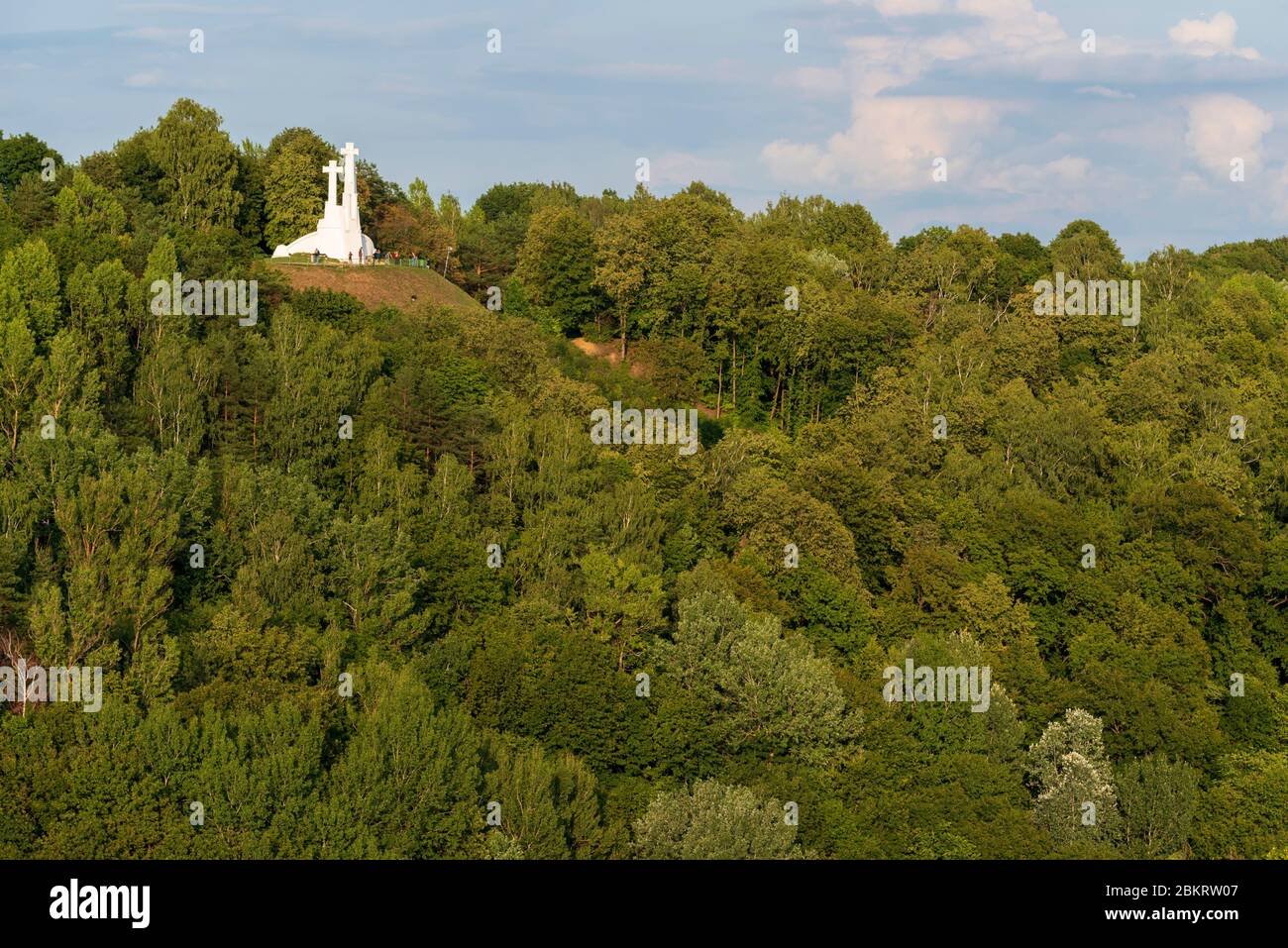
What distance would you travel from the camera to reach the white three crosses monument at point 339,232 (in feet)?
369

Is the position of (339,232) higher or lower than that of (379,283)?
higher

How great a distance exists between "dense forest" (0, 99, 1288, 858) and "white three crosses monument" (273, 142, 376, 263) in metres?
2.49

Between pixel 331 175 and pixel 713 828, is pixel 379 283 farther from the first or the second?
pixel 713 828

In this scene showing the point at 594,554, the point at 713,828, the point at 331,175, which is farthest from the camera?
the point at 331,175

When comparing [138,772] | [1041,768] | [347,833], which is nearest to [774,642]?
[1041,768]

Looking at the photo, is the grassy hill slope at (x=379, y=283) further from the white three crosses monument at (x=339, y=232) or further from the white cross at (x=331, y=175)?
the white cross at (x=331, y=175)

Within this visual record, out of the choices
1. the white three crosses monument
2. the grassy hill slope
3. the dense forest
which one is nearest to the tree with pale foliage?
the dense forest

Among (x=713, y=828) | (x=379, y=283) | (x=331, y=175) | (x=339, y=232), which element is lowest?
(x=713, y=828)

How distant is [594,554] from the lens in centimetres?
8056

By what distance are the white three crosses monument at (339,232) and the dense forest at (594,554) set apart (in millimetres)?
2495

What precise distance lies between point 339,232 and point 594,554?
42294mm

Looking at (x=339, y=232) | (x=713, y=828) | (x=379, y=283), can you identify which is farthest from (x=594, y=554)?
(x=339, y=232)

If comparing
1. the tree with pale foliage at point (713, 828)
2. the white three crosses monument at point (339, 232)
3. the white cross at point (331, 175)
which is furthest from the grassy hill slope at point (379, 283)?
the tree with pale foliage at point (713, 828)

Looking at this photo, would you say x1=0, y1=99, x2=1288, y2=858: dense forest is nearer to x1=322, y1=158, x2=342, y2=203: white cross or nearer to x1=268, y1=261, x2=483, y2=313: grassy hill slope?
x1=322, y1=158, x2=342, y2=203: white cross
